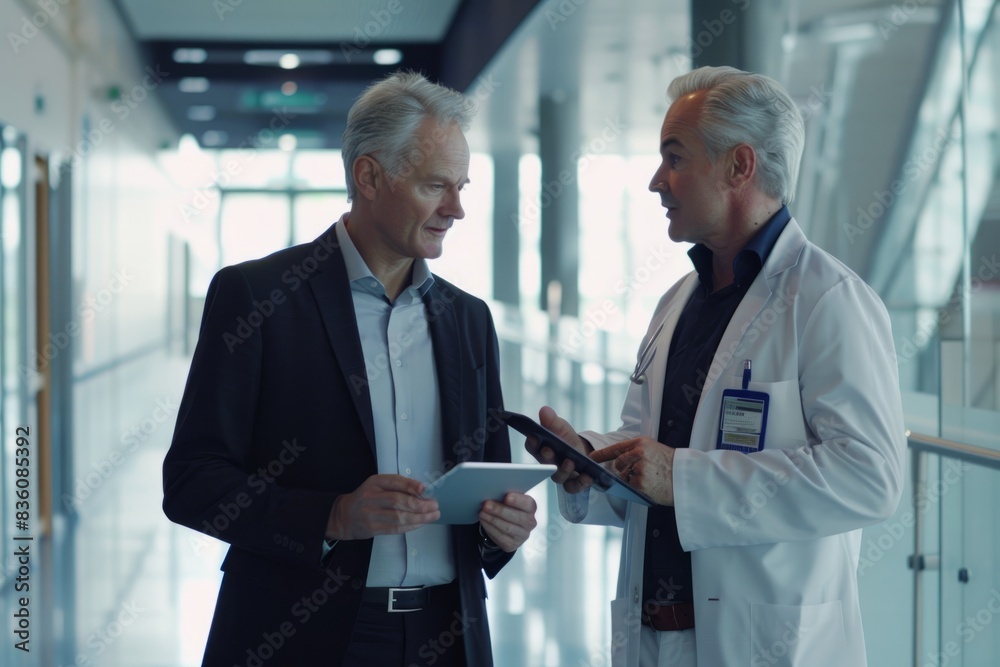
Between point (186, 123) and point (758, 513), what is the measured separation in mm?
16469

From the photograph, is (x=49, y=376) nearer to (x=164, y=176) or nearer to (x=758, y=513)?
(x=758, y=513)

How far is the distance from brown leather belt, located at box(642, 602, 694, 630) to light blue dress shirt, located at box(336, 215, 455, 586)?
43cm

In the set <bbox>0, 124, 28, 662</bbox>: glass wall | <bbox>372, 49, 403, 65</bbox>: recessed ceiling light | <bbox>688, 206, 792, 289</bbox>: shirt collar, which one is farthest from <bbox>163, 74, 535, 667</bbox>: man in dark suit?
<bbox>372, 49, 403, 65</bbox>: recessed ceiling light

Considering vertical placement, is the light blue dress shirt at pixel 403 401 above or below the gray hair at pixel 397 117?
below

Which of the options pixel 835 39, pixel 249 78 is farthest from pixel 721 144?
pixel 249 78

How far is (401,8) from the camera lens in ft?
29.5

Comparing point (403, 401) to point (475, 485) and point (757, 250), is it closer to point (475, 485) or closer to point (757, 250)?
point (475, 485)

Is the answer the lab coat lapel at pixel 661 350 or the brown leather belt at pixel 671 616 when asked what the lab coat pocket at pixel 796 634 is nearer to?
the brown leather belt at pixel 671 616

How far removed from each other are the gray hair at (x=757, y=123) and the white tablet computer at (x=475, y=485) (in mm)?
799

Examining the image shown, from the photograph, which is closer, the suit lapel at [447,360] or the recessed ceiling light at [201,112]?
the suit lapel at [447,360]

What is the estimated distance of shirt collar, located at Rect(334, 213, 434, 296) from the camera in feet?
6.36

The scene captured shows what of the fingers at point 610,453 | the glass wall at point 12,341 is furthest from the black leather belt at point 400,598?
the glass wall at point 12,341

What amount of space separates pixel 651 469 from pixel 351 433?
22.7 inches

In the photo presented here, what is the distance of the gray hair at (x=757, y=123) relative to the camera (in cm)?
192
